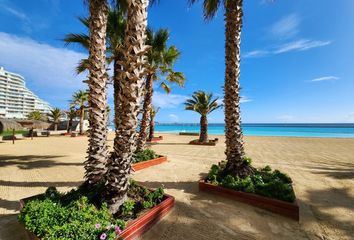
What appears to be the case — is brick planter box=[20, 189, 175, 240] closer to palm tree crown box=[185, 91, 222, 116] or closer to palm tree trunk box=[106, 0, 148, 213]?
palm tree trunk box=[106, 0, 148, 213]

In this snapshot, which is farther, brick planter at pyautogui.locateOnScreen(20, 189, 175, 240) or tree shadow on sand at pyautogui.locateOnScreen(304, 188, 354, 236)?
tree shadow on sand at pyautogui.locateOnScreen(304, 188, 354, 236)

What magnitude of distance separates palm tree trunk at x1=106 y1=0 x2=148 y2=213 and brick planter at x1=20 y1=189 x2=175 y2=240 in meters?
0.67

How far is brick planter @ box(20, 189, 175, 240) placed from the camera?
3.02 m

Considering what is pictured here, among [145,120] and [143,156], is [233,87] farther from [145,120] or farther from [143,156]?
[145,120]

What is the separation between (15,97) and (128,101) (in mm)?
129547

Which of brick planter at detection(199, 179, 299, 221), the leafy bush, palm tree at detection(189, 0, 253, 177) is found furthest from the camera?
the leafy bush

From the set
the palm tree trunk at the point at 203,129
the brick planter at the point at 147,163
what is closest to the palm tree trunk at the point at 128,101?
the brick planter at the point at 147,163

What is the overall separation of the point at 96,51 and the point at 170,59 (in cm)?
682

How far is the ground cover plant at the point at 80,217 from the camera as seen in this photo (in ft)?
8.81

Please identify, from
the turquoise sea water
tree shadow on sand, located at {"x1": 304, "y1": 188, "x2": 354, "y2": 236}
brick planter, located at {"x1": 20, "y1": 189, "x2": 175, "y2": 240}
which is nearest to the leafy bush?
brick planter, located at {"x1": 20, "y1": 189, "x2": 175, "y2": 240}

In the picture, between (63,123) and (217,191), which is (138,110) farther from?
(63,123)

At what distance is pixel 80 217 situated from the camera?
302 cm

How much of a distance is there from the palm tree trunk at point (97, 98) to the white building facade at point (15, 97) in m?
108

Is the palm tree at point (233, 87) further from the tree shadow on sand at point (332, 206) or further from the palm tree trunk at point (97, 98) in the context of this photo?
the palm tree trunk at point (97, 98)
